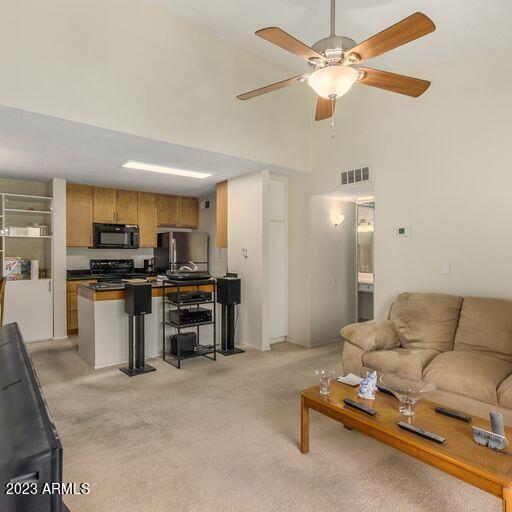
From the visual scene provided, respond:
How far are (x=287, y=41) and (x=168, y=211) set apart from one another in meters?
4.88

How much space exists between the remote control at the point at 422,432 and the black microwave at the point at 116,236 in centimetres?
516

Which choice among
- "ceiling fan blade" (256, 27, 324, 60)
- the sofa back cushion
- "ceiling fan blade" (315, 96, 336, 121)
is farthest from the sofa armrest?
"ceiling fan blade" (256, 27, 324, 60)

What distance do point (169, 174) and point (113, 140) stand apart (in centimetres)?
150

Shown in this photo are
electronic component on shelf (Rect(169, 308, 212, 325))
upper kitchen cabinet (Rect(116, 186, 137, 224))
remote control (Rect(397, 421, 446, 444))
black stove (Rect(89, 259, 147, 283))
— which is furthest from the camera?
upper kitchen cabinet (Rect(116, 186, 137, 224))

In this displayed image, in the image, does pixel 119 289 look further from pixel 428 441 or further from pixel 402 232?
pixel 428 441

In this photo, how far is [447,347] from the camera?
10.1 ft

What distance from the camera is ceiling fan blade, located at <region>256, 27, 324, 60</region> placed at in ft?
6.37

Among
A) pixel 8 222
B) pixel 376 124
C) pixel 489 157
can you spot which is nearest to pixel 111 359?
pixel 8 222

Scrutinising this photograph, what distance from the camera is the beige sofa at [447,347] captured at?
2.40 m

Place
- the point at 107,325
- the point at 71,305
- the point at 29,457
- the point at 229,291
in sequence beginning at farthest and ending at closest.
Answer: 1. the point at 71,305
2. the point at 229,291
3. the point at 107,325
4. the point at 29,457

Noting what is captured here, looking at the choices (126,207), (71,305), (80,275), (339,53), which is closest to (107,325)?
(71,305)

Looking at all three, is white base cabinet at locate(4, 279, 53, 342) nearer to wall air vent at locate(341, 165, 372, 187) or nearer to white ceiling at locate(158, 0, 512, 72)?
white ceiling at locate(158, 0, 512, 72)

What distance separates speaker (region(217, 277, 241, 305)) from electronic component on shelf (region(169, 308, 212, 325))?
296mm

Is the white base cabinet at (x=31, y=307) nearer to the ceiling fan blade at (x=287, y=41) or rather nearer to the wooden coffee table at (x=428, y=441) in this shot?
the wooden coffee table at (x=428, y=441)
